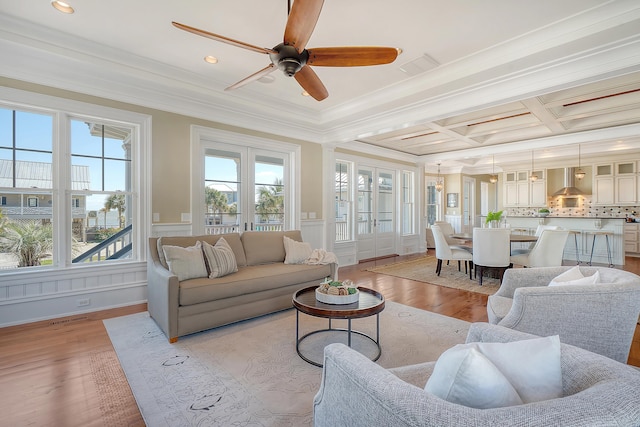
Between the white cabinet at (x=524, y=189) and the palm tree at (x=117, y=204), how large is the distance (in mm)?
10750

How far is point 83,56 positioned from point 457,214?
400 inches

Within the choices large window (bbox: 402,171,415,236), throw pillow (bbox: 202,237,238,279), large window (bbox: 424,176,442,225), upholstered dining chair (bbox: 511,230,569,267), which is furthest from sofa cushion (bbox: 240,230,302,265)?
large window (bbox: 424,176,442,225)

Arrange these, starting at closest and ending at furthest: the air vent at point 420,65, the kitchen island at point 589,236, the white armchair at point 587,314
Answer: the white armchair at point 587,314 → the air vent at point 420,65 → the kitchen island at point 589,236

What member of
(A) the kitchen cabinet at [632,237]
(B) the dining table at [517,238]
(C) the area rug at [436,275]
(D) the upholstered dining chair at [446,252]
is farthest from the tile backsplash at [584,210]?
(D) the upholstered dining chair at [446,252]

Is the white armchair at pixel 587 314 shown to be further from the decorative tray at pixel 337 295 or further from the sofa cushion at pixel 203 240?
the sofa cushion at pixel 203 240

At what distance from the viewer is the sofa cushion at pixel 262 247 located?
4.00m

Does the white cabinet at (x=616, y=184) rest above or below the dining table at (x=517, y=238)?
above

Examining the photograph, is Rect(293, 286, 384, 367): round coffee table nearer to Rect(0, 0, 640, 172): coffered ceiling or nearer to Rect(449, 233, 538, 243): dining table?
Rect(0, 0, 640, 172): coffered ceiling

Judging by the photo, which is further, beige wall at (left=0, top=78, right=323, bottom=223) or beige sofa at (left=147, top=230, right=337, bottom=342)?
beige wall at (left=0, top=78, right=323, bottom=223)

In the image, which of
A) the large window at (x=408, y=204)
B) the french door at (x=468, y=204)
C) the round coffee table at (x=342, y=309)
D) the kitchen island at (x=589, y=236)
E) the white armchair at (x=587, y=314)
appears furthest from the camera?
the french door at (x=468, y=204)

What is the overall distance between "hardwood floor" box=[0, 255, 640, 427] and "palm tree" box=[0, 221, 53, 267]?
28.4 inches

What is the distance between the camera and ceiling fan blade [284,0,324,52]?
1887 millimetres

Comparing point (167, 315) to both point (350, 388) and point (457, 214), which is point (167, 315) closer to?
point (350, 388)

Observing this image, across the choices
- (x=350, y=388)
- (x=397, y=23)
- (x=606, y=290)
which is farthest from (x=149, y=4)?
(x=606, y=290)
